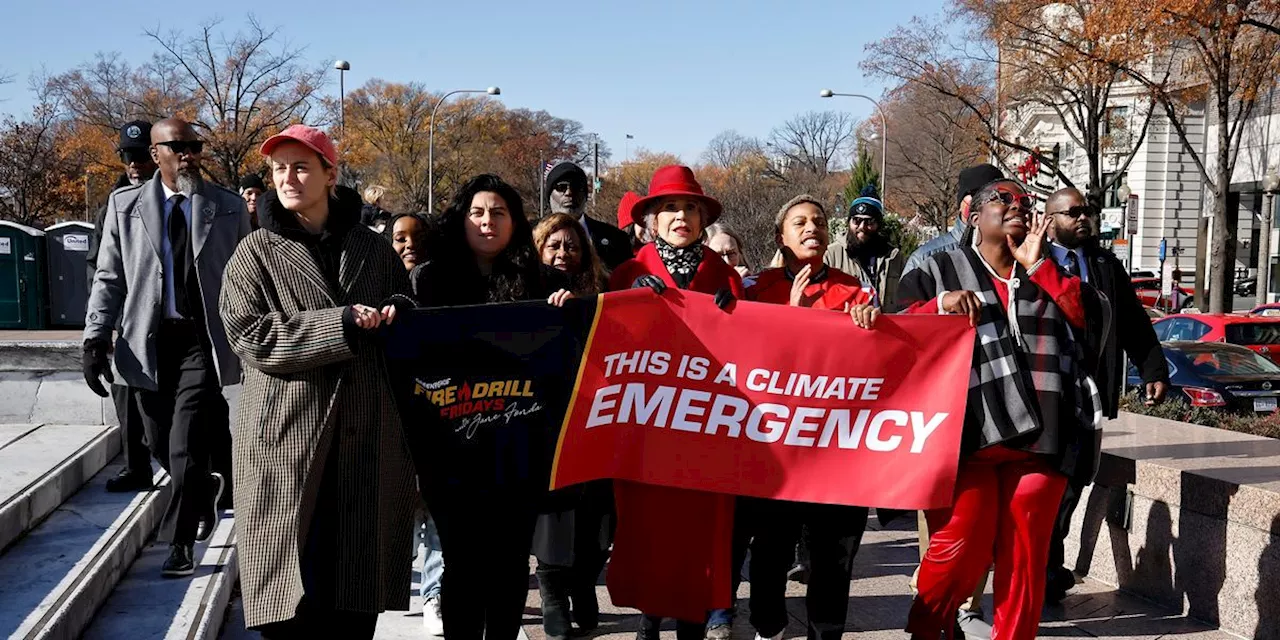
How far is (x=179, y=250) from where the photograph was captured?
5.17 m

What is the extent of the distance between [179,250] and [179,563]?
1403mm

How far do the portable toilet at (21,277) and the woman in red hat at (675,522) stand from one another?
19577 millimetres

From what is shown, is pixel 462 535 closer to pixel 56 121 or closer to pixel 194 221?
pixel 194 221

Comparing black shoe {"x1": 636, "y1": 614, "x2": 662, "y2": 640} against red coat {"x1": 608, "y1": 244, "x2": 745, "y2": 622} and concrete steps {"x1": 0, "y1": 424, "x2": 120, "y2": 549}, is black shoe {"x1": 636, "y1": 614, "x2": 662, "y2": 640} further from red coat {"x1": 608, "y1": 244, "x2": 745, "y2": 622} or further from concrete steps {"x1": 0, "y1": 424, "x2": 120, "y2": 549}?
concrete steps {"x1": 0, "y1": 424, "x2": 120, "y2": 549}

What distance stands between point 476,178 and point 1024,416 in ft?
7.16

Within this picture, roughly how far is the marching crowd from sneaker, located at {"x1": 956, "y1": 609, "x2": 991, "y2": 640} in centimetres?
2

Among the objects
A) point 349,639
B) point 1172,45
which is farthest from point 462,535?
point 1172,45

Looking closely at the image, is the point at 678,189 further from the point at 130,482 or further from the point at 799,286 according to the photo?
the point at 130,482

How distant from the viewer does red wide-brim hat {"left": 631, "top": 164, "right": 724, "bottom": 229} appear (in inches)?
178

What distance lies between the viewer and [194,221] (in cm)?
510

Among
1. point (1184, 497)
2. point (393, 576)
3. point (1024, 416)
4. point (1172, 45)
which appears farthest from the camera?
point (1172, 45)

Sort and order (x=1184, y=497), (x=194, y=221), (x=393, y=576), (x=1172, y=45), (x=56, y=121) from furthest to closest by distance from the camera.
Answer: (x=56, y=121) < (x=1172, y=45) < (x=1184, y=497) < (x=194, y=221) < (x=393, y=576)

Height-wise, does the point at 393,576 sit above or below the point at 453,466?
below

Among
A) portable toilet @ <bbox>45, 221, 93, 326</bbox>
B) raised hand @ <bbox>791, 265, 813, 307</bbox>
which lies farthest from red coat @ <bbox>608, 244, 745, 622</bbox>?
portable toilet @ <bbox>45, 221, 93, 326</bbox>
